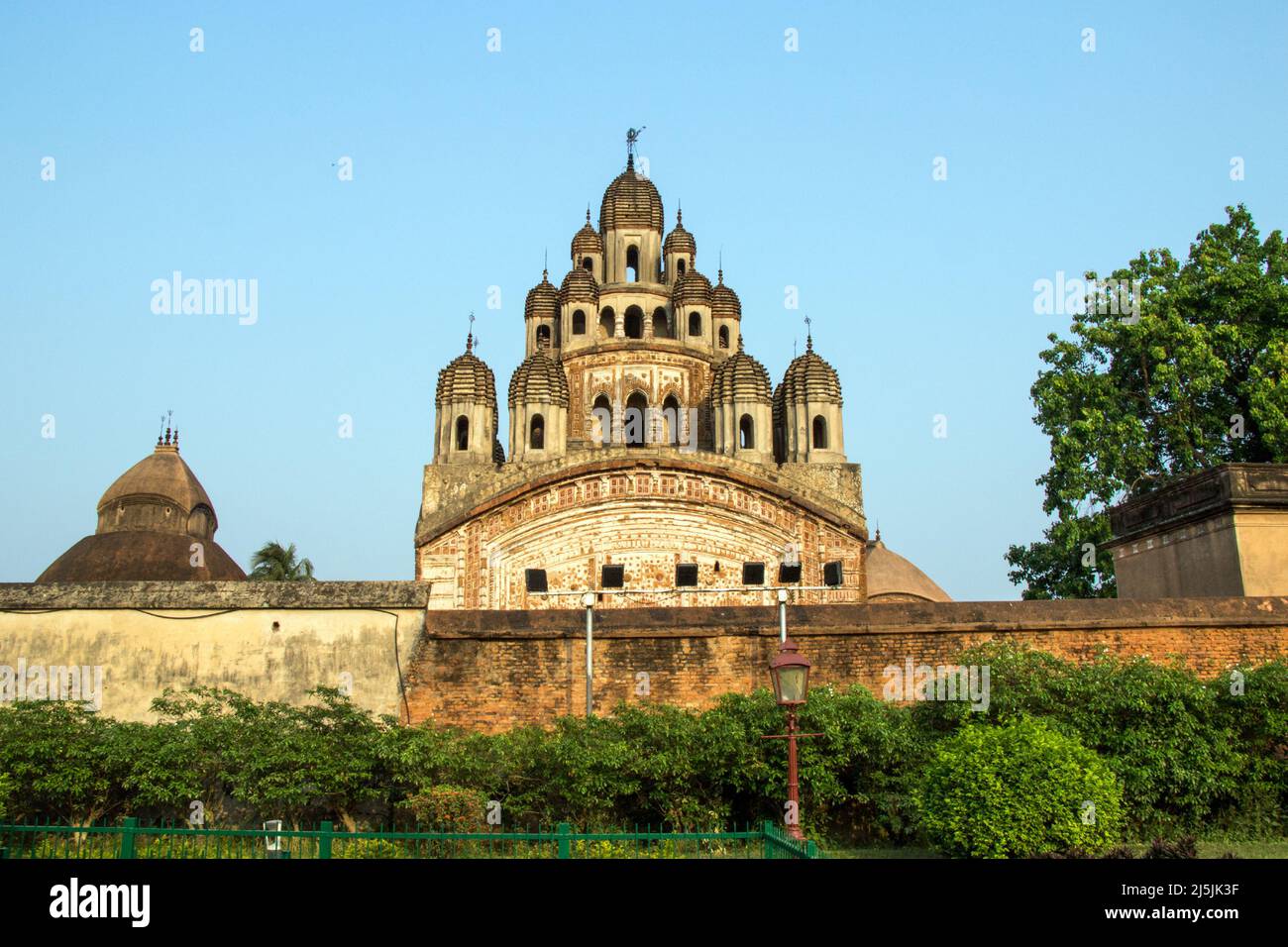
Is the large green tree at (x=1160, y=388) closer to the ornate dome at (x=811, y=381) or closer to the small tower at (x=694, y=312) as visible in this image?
the ornate dome at (x=811, y=381)

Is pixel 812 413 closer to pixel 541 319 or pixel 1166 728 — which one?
pixel 541 319

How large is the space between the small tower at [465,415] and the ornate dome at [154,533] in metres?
7.24

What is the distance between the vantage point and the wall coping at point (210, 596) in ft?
41.7

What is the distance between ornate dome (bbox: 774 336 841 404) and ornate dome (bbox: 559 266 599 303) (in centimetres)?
545

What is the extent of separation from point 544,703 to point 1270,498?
8.98 meters

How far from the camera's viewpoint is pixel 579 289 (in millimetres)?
29734

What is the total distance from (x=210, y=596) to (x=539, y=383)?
14.6 m

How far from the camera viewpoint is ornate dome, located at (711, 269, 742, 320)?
30875mm

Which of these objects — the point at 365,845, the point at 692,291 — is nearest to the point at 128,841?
the point at 365,845

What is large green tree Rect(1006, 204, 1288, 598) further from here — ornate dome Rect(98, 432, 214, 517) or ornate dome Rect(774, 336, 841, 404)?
ornate dome Rect(98, 432, 214, 517)

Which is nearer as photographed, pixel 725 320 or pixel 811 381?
A: pixel 811 381

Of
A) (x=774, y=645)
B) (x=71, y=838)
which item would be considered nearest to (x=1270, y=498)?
(x=774, y=645)

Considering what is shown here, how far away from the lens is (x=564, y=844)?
7.32 metres
